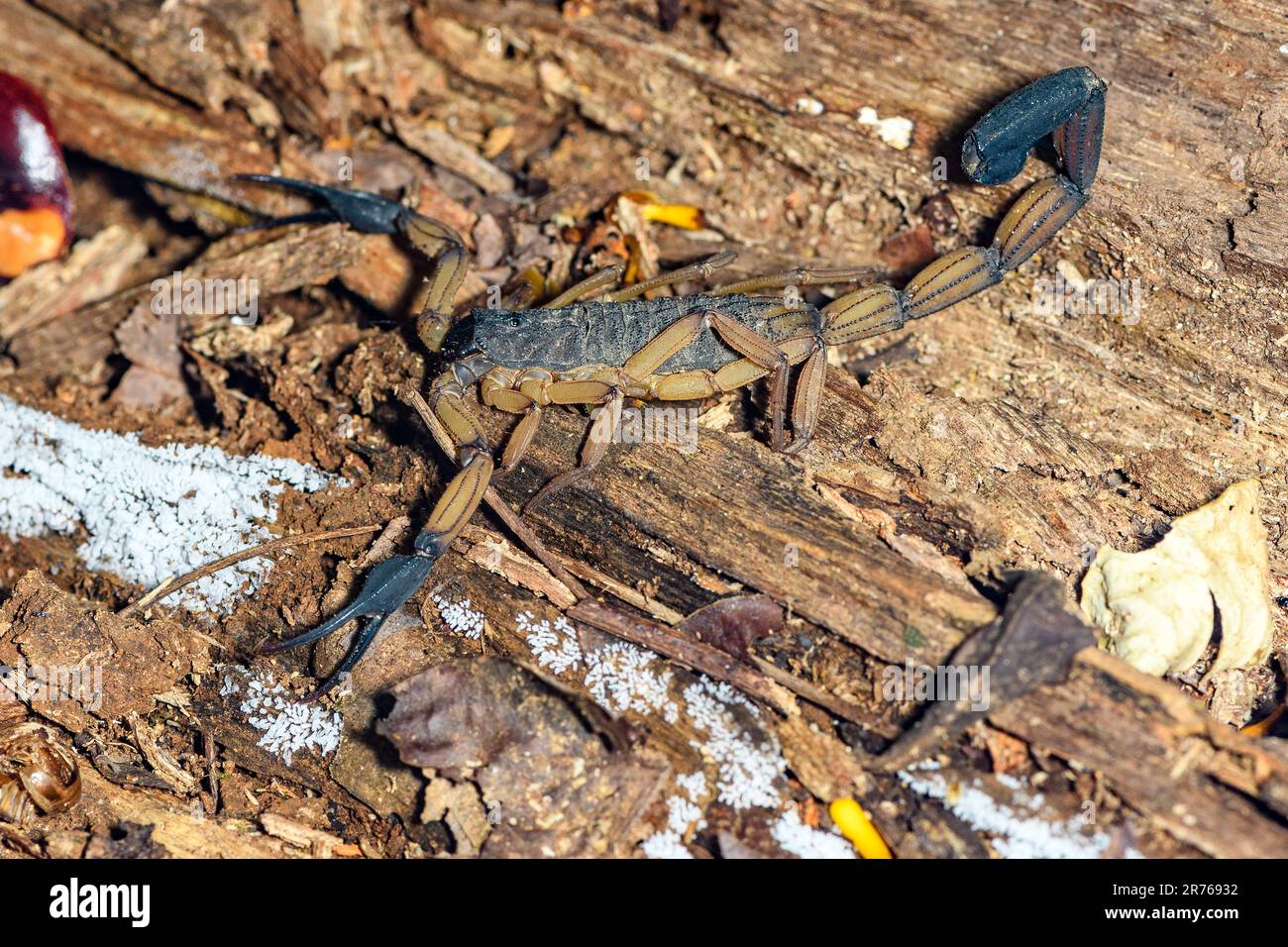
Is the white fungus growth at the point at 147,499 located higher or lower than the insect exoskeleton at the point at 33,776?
higher

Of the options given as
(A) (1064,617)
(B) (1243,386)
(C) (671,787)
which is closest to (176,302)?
(C) (671,787)

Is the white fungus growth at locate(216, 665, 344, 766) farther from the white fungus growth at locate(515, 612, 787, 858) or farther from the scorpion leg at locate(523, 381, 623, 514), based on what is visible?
the scorpion leg at locate(523, 381, 623, 514)

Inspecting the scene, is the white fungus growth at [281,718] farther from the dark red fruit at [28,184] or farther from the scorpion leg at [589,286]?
the dark red fruit at [28,184]

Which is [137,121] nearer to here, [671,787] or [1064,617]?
[671,787]

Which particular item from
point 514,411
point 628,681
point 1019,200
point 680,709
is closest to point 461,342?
point 514,411

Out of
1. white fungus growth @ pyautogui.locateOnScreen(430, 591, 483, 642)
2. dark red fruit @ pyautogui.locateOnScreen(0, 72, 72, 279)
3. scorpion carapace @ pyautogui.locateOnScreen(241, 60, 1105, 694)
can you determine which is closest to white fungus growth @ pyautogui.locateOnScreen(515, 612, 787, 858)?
white fungus growth @ pyautogui.locateOnScreen(430, 591, 483, 642)

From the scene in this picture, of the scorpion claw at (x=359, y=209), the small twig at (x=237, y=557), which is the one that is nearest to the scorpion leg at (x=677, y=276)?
the scorpion claw at (x=359, y=209)
